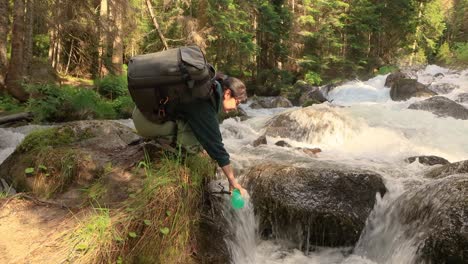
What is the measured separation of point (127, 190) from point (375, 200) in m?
3.56

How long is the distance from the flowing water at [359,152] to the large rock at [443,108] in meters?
0.67

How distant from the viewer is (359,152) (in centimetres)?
932

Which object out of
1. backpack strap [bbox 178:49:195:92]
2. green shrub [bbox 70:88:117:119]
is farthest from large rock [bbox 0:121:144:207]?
green shrub [bbox 70:88:117:119]

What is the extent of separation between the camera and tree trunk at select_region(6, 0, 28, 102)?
495 inches

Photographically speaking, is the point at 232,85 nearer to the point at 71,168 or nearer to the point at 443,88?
the point at 71,168

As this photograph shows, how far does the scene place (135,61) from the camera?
10.8ft

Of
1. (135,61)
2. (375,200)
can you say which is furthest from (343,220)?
(135,61)

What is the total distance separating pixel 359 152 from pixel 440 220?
547 cm

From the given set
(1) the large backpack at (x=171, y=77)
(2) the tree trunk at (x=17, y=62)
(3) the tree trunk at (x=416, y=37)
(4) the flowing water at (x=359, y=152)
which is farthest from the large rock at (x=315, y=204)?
(3) the tree trunk at (x=416, y=37)

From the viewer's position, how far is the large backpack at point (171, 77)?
10.3ft

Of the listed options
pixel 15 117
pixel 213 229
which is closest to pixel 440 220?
pixel 213 229

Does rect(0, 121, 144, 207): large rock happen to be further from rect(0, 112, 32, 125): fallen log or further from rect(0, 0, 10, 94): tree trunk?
rect(0, 0, 10, 94): tree trunk

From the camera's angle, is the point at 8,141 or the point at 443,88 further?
the point at 443,88

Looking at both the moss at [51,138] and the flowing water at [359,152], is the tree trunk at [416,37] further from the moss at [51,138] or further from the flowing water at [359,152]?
the moss at [51,138]
